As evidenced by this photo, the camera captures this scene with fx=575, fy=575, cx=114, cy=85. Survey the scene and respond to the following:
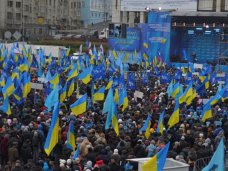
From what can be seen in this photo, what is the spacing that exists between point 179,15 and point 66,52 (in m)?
9.46

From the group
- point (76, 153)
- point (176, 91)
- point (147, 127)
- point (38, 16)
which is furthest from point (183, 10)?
point (38, 16)

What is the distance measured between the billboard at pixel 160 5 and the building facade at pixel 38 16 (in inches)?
829

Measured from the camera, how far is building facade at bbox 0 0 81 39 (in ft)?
255

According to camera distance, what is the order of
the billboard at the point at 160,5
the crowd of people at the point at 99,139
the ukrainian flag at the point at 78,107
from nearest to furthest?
the crowd of people at the point at 99,139 < the ukrainian flag at the point at 78,107 < the billboard at the point at 160,5

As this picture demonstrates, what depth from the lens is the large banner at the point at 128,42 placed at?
154 feet

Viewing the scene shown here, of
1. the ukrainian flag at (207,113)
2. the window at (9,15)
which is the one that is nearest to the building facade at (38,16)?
the window at (9,15)

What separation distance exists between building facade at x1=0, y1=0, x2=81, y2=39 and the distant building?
51.9 inches

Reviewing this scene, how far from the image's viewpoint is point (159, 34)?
4559 cm

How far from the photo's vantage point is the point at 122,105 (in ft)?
65.4

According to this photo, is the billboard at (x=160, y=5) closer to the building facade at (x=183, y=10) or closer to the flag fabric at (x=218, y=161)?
the building facade at (x=183, y=10)

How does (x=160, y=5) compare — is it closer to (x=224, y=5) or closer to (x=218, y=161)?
(x=224, y=5)

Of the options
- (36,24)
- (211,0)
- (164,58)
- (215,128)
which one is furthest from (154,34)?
(36,24)

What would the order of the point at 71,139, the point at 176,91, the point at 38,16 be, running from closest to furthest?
the point at 71,139 < the point at 176,91 < the point at 38,16

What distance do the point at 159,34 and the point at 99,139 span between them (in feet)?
106
